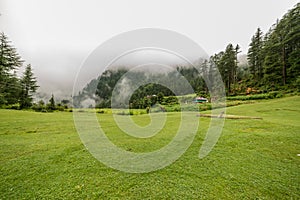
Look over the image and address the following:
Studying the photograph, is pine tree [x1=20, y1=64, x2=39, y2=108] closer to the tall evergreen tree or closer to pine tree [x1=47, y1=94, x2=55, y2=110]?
pine tree [x1=47, y1=94, x2=55, y2=110]

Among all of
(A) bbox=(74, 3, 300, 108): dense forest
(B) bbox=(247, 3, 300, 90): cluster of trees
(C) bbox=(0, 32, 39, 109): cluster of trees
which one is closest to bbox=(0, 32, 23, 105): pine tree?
(C) bbox=(0, 32, 39, 109): cluster of trees

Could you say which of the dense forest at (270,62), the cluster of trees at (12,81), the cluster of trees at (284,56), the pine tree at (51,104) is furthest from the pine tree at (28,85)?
the cluster of trees at (284,56)

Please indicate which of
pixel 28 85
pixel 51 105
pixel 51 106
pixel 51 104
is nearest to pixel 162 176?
pixel 51 106

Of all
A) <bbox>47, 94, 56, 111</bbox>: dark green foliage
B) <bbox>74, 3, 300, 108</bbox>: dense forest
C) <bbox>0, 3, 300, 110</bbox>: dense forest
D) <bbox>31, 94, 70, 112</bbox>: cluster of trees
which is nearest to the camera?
<bbox>74, 3, 300, 108</bbox>: dense forest

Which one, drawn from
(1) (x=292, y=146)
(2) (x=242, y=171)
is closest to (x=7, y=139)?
(2) (x=242, y=171)

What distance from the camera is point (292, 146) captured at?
15.0 feet

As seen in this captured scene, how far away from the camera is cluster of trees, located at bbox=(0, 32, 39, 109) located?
73.9ft

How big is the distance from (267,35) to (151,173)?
43.0 m

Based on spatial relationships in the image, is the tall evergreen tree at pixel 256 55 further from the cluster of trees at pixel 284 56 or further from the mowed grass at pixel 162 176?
the mowed grass at pixel 162 176

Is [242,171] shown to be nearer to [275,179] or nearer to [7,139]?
[275,179]

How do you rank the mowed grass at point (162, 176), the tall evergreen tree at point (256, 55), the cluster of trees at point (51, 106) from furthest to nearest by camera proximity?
1. the tall evergreen tree at point (256, 55)
2. the cluster of trees at point (51, 106)
3. the mowed grass at point (162, 176)

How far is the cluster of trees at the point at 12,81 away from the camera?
22.5 meters

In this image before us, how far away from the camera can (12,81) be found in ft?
84.1

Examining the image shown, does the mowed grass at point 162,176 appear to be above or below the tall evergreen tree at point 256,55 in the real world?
below
